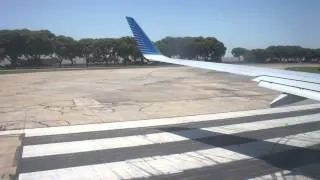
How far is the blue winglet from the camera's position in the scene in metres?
11.3

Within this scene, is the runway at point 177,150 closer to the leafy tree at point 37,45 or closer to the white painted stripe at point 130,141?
the white painted stripe at point 130,141

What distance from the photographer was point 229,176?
8719mm

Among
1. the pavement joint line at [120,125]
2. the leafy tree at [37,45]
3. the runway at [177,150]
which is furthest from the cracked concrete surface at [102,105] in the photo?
the leafy tree at [37,45]

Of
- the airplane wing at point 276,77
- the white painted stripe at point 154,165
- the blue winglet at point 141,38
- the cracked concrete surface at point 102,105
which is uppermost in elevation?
the blue winglet at point 141,38

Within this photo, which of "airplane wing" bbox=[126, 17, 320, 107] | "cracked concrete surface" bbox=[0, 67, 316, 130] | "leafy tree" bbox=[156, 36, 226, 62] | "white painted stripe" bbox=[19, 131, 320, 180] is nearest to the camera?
"airplane wing" bbox=[126, 17, 320, 107]

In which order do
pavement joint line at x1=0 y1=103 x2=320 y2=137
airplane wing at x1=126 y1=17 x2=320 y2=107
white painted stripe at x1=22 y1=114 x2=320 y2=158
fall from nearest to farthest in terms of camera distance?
airplane wing at x1=126 y1=17 x2=320 y2=107
white painted stripe at x1=22 y1=114 x2=320 y2=158
pavement joint line at x1=0 y1=103 x2=320 y2=137

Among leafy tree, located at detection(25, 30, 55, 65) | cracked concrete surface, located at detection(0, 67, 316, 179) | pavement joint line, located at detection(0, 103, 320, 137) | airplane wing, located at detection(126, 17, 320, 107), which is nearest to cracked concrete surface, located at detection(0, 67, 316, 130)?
cracked concrete surface, located at detection(0, 67, 316, 179)

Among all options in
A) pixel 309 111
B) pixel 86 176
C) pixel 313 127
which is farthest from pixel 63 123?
pixel 309 111

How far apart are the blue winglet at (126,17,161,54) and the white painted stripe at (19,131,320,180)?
134 inches

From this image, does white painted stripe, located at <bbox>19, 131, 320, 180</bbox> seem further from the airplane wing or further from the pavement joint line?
the pavement joint line

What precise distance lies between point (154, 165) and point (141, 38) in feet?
12.9

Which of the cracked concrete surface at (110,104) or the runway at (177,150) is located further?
the cracked concrete surface at (110,104)

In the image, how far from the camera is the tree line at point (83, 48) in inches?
3110

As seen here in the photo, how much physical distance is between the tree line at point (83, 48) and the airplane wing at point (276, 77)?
63.0 metres
